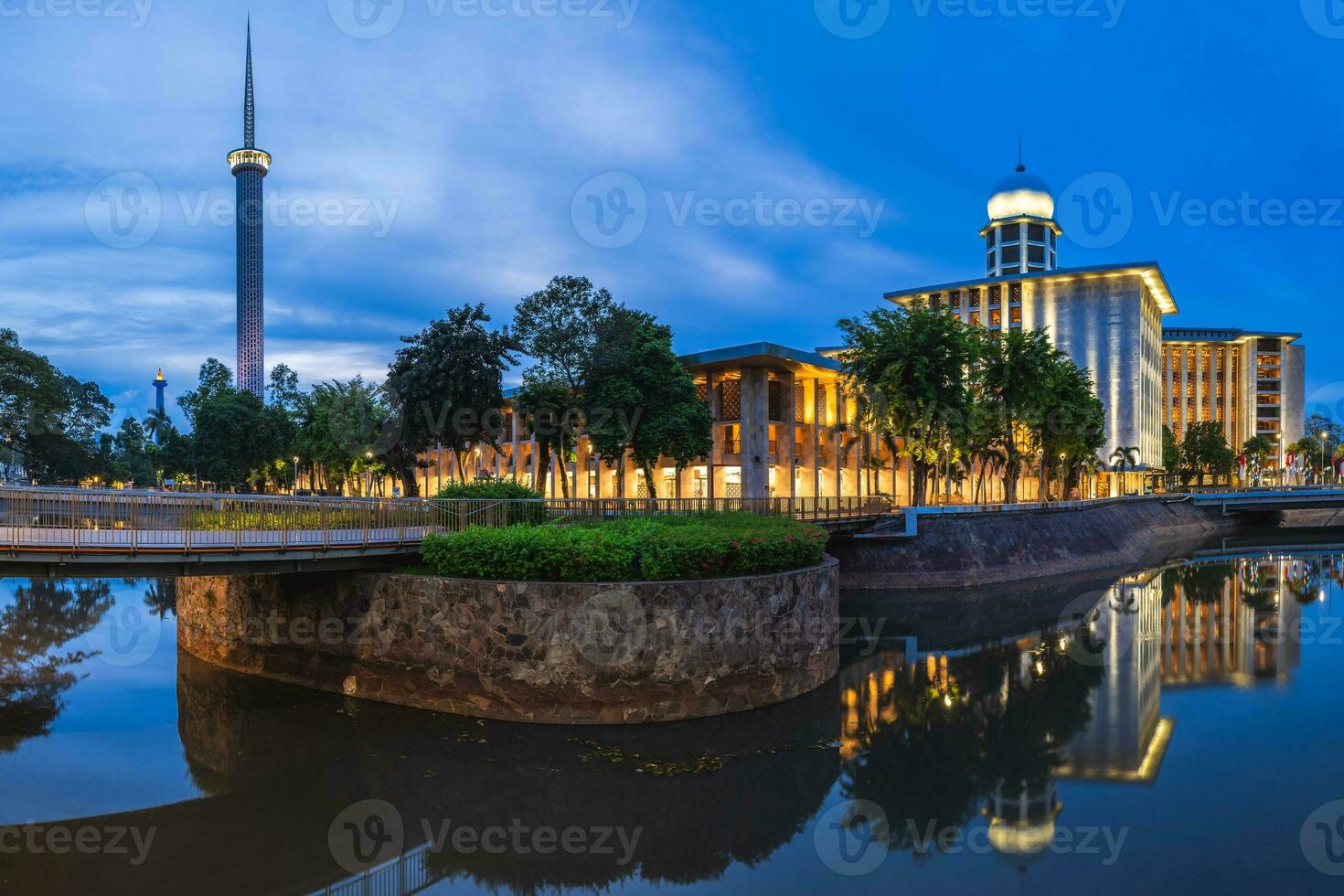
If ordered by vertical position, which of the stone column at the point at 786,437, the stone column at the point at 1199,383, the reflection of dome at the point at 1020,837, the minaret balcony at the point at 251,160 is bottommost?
the reflection of dome at the point at 1020,837

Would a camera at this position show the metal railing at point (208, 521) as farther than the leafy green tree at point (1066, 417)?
No

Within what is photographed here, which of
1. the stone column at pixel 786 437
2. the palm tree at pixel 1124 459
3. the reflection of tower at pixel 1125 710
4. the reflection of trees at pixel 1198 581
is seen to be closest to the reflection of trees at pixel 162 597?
the reflection of tower at pixel 1125 710

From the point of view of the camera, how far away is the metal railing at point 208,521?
1551 centimetres

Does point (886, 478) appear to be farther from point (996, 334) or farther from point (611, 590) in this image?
point (611, 590)

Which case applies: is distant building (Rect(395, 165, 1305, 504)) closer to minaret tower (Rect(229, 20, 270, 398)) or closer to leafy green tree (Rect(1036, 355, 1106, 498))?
leafy green tree (Rect(1036, 355, 1106, 498))

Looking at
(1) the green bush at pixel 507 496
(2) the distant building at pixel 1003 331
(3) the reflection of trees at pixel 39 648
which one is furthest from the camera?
(2) the distant building at pixel 1003 331

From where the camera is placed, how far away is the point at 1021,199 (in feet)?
370

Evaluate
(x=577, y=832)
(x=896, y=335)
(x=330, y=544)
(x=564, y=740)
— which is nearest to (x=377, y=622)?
(x=330, y=544)

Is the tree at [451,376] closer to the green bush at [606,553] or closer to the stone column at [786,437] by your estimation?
the green bush at [606,553]

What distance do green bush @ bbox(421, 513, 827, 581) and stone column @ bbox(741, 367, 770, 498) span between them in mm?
30721

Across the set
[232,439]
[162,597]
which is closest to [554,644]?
[162,597]

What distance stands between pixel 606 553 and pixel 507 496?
8.50 metres

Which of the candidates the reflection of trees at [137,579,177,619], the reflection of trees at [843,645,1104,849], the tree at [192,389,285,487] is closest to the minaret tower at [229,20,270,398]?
the tree at [192,389,285,487]

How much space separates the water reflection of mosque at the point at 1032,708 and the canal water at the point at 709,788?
91 millimetres
